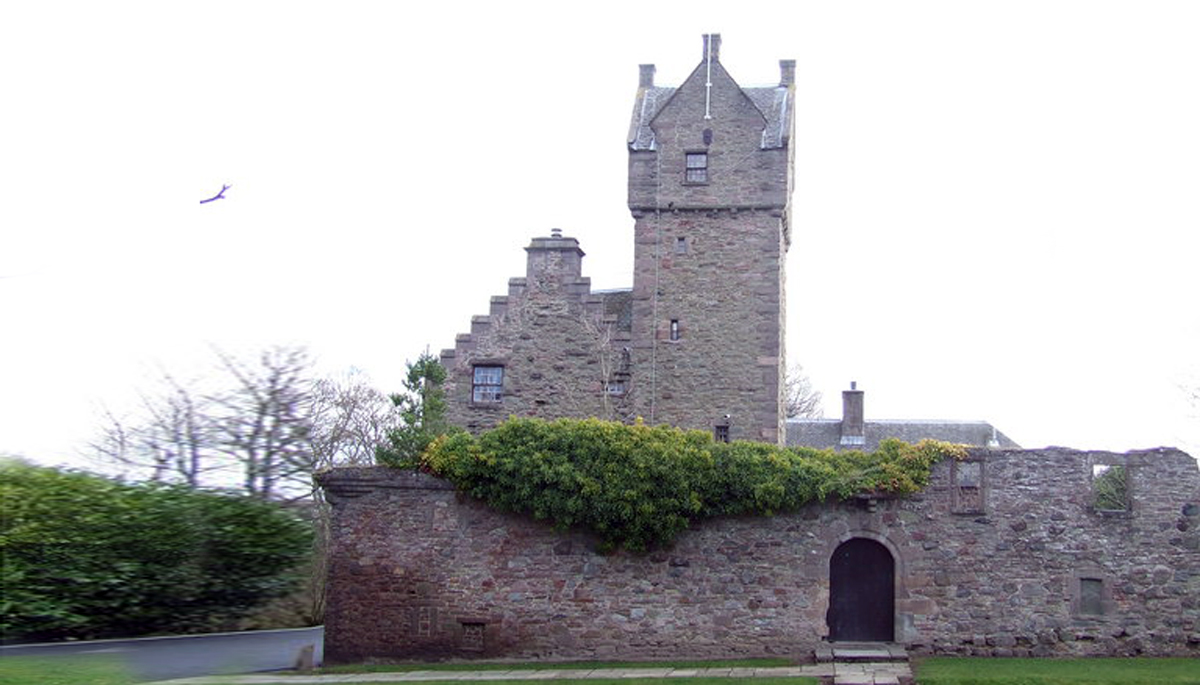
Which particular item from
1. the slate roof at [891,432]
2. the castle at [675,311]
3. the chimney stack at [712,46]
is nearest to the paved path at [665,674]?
the castle at [675,311]

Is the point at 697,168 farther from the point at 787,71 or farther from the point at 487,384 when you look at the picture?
the point at 487,384

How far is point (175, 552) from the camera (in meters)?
7.99

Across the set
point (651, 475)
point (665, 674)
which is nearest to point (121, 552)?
point (665, 674)

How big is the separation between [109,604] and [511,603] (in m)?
13.8

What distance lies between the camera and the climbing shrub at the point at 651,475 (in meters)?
20.9

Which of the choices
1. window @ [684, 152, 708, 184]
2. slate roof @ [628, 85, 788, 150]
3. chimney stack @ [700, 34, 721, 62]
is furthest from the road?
chimney stack @ [700, 34, 721, 62]

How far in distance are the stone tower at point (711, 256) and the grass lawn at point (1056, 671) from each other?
9244 millimetres

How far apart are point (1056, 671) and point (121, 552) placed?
1521cm

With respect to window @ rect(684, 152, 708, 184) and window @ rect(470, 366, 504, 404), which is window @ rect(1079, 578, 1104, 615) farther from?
window @ rect(470, 366, 504, 404)

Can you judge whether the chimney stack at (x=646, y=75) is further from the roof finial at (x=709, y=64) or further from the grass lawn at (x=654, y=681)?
the grass lawn at (x=654, y=681)

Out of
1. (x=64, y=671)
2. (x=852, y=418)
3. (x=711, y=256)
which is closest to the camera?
(x=64, y=671)

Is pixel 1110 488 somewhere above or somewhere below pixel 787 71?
below

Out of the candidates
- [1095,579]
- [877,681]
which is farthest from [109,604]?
[1095,579]

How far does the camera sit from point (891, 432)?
4694 cm
